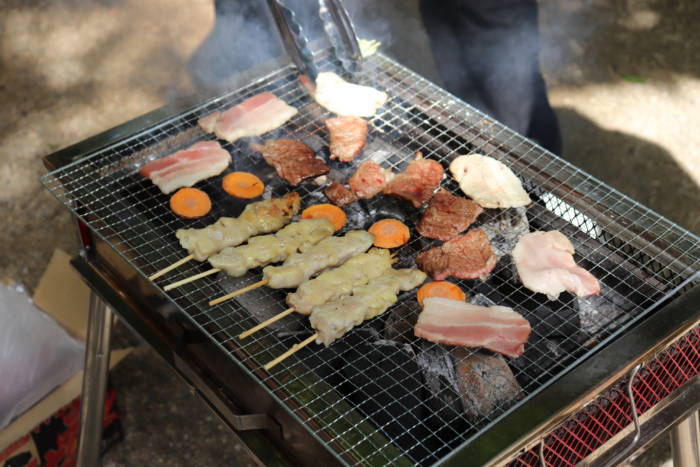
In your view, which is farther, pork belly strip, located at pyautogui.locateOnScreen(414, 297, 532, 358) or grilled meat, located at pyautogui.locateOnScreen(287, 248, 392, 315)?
grilled meat, located at pyautogui.locateOnScreen(287, 248, 392, 315)

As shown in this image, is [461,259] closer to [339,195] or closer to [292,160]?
[339,195]

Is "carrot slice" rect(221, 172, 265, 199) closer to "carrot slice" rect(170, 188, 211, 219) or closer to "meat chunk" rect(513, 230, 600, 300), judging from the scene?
"carrot slice" rect(170, 188, 211, 219)

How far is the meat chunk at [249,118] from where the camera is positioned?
3.49 metres

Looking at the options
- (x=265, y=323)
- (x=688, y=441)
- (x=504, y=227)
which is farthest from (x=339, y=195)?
(x=688, y=441)

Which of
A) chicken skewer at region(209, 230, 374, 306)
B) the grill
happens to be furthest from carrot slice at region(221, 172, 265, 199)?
chicken skewer at region(209, 230, 374, 306)

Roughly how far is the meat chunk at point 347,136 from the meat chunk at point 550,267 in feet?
2.86

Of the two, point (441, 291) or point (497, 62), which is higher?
point (441, 291)

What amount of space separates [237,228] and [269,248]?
18 cm

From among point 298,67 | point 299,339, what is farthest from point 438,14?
point 299,339

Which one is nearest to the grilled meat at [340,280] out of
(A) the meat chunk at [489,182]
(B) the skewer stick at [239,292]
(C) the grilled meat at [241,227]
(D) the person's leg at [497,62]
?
(B) the skewer stick at [239,292]

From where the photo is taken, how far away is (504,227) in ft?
10.3

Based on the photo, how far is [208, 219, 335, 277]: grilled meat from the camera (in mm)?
2922

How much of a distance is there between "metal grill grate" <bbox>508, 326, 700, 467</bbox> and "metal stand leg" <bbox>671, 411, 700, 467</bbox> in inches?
7.0

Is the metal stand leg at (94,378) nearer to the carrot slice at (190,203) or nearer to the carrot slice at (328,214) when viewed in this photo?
the carrot slice at (190,203)
